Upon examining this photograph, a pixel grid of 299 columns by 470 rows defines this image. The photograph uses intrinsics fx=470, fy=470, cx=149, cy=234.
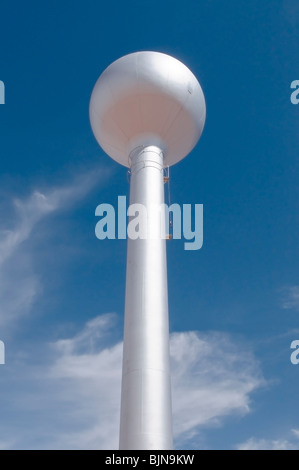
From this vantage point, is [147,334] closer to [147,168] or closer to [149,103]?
[147,168]

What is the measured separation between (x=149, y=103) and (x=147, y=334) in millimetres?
12428

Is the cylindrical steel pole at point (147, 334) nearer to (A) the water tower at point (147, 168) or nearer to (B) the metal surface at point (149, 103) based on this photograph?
(A) the water tower at point (147, 168)

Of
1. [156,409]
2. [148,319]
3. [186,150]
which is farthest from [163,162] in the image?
[156,409]

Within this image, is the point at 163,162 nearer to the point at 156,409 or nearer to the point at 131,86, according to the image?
the point at 131,86

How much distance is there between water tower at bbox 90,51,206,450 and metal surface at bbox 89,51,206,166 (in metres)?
0.05

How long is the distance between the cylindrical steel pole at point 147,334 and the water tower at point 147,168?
0.12 ft

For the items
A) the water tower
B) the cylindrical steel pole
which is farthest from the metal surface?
the cylindrical steel pole

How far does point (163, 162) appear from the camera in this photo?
1026 inches

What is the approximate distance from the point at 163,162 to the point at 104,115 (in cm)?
434

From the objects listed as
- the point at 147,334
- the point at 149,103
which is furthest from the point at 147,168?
the point at 147,334

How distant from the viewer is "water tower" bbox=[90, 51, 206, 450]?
61.8 ft

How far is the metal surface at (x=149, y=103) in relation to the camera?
25281mm

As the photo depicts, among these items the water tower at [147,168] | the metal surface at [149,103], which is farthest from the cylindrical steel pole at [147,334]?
Result: the metal surface at [149,103]

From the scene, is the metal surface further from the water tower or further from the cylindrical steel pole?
the cylindrical steel pole
